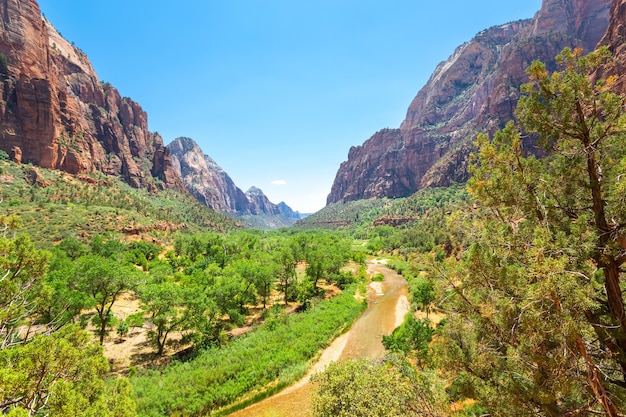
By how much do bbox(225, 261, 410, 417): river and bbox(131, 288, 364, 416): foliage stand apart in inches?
44.4

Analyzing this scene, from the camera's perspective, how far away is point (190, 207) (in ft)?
424

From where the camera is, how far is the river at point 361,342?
1705 centimetres

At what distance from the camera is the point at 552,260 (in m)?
4.93

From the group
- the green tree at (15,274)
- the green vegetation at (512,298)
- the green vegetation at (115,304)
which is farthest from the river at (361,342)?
the green tree at (15,274)

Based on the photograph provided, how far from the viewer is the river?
55.9 feet

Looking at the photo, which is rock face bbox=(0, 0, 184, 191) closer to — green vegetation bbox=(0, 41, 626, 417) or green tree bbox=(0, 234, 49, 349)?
green tree bbox=(0, 234, 49, 349)

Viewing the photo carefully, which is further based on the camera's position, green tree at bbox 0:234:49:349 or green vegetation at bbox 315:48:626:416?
green tree at bbox 0:234:49:349

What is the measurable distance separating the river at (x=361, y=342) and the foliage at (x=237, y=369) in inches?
44.4

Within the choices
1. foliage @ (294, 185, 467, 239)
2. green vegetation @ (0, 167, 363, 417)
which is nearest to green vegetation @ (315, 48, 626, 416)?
green vegetation @ (0, 167, 363, 417)

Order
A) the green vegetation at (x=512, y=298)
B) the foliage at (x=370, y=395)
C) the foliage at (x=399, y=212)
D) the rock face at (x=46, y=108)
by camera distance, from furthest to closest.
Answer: the foliage at (x=399, y=212) < the rock face at (x=46, y=108) < the foliage at (x=370, y=395) < the green vegetation at (x=512, y=298)

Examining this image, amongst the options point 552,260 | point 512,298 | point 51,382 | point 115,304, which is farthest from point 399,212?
point 51,382

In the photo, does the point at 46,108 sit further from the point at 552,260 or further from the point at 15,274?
the point at 552,260

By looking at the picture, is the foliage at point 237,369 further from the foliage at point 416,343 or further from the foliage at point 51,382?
the foliage at point 51,382

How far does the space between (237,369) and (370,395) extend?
14.9 meters
